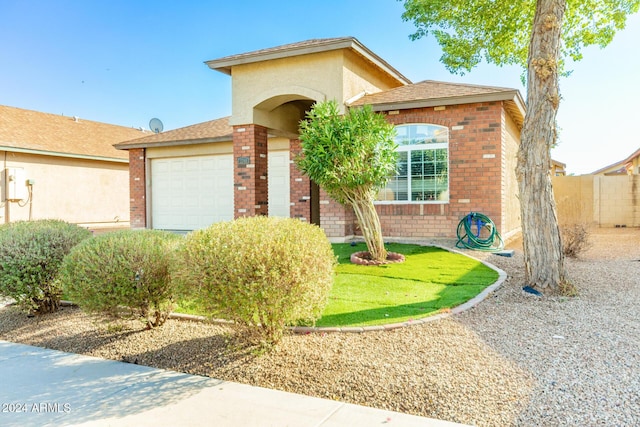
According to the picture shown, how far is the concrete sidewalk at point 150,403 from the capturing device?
10.1 ft

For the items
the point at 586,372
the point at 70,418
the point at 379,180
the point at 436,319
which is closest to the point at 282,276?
the point at 70,418

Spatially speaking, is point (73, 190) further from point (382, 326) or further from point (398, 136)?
point (382, 326)

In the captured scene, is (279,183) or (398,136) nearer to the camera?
(398,136)

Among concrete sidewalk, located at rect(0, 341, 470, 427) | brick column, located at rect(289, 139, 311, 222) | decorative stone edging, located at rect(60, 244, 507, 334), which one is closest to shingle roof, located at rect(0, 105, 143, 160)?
brick column, located at rect(289, 139, 311, 222)

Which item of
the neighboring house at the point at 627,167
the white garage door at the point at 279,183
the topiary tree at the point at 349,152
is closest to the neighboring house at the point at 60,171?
the white garage door at the point at 279,183

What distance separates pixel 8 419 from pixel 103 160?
20084 mm

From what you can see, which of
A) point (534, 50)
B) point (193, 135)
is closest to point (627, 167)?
point (534, 50)

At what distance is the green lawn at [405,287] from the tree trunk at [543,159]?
0.92 m

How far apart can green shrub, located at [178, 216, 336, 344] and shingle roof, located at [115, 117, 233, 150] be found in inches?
441

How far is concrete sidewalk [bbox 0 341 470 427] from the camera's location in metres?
3.08

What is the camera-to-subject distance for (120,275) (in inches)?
180

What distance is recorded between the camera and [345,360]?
3.96 m

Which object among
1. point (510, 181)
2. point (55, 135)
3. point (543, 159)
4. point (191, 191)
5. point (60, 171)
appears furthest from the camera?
point (55, 135)

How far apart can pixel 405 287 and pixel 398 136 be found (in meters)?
5.37
